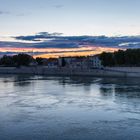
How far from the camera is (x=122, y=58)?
213 ft

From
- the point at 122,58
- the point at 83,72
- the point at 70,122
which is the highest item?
the point at 122,58

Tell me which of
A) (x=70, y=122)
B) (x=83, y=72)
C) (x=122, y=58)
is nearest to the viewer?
(x=70, y=122)

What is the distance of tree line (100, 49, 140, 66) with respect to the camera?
62438mm

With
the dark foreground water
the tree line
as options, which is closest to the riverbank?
the tree line

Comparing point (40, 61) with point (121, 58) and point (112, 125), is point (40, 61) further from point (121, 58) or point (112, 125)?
point (112, 125)

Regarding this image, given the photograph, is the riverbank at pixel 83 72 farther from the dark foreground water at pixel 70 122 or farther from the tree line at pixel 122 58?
the dark foreground water at pixel 70 122

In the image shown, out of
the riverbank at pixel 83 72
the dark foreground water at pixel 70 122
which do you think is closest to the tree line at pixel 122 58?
the riverbank at pixel 83 72

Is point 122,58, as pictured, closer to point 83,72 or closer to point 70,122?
point 83,72

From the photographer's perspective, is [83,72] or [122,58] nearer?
[83,72]

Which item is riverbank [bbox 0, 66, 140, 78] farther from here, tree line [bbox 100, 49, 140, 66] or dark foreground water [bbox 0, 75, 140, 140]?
dark foreground water [bbox 0, 75, 140, 140]

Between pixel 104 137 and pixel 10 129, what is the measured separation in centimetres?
257

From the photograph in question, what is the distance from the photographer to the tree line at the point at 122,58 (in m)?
62.4

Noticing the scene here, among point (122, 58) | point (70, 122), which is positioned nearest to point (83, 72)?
point (122, 58)

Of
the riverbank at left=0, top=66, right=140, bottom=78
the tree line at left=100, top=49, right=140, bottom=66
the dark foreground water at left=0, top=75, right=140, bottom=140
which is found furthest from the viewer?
the tree line at left=100, top=49, right=140, bottom=66
